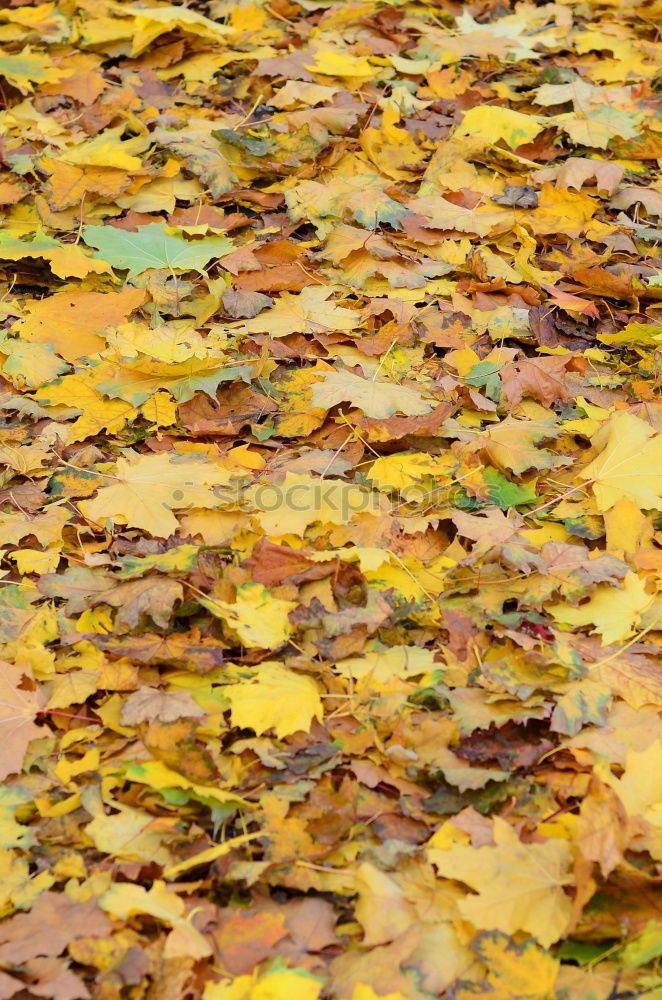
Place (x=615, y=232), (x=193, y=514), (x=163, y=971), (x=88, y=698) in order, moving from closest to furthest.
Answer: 1. (x=163, y=971)
2. (x=88, y=698)
3. (x=193, y=514)
4. (x=615, y=232)

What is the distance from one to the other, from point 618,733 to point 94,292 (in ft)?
6.49

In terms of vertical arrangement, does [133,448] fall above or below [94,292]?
below

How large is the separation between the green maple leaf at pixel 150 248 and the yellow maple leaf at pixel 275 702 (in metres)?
1.50

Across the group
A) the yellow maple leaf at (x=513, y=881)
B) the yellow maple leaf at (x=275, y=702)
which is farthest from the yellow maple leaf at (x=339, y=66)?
the yellow maple leaf at (x=513, y=881)

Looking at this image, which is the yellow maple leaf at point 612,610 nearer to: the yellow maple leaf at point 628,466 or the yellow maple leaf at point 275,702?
the yellow maple leaf at point 628,466

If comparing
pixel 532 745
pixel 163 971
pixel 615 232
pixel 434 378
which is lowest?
pixel 163 971

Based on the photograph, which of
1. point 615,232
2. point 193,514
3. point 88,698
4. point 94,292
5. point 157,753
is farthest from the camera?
point 615,232

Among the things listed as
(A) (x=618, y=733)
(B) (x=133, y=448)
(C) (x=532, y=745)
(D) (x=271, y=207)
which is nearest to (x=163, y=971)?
(C) (x=532, y=745)

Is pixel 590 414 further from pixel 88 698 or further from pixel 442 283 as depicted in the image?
pixel 88 698

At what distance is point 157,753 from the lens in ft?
5.73

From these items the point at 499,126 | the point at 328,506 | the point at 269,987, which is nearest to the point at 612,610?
the point at 328,506

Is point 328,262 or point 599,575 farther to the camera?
point 328,262

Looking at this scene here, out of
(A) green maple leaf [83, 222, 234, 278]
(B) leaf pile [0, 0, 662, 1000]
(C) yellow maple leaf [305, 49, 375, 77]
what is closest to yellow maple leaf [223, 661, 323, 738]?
(B) leaf pile [0, 0, 662, 1000]

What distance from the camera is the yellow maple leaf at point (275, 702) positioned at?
5.91 feet
